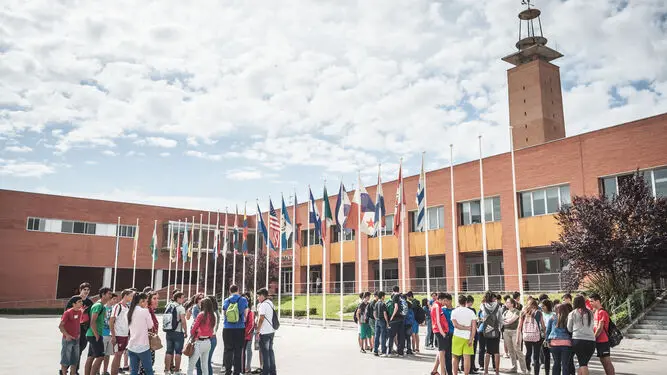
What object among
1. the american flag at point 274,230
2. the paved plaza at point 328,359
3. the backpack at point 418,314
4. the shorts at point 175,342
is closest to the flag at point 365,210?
the paved plaza at point 328,359

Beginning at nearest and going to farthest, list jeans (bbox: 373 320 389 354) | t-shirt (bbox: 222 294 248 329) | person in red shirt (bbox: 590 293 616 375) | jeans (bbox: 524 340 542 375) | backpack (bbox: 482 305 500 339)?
person in red shirt (bbox: 590 293 616 375), t-shirt (bbox: 222 294 248 329), jeans (bbox: 524 340 542 375), backpack (bbox: 482 305 500 339), jeans (bbox: 373 320 389 354)

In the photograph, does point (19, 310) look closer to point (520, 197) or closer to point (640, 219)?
point (520, 197)

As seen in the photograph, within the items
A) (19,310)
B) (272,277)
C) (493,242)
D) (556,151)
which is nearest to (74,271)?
(19,310)

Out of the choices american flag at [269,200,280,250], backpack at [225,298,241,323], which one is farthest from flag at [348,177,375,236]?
backpack at [225,298,241,323]

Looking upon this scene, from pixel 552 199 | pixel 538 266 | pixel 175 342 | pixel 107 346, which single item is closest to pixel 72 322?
pixel 107 346

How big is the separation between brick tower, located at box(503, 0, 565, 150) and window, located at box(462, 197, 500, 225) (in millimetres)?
22793

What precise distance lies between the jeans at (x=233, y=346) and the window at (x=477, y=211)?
83.1ft

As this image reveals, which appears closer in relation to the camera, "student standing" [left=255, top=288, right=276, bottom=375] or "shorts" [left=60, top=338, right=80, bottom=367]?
"shorts" [left=60, top=338, right=80, bottom=367]

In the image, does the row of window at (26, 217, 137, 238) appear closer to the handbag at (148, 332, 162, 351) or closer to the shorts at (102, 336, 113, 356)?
the shorts at (102, 336, 113, 356)

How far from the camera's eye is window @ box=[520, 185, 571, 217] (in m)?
30.0

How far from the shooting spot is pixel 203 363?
9.88 metres

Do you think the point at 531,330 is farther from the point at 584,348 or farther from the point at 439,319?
the point at 439,319

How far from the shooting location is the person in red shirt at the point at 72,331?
1009cm

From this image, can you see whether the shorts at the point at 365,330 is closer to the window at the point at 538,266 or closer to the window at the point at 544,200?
the window at the point at 544,200
